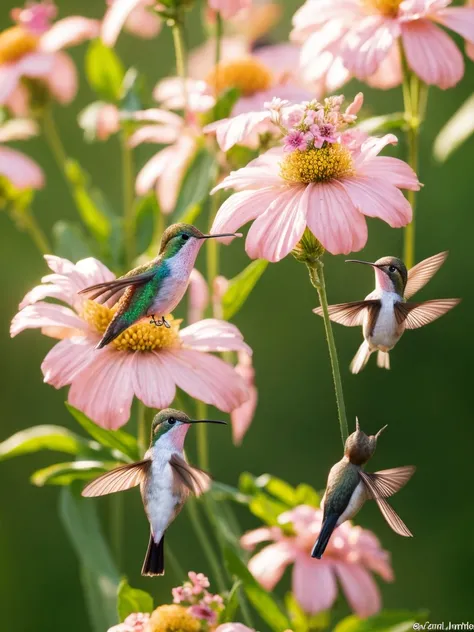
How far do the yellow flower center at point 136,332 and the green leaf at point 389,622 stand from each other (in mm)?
207

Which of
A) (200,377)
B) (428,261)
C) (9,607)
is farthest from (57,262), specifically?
(9,607)

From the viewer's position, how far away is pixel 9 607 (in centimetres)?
124

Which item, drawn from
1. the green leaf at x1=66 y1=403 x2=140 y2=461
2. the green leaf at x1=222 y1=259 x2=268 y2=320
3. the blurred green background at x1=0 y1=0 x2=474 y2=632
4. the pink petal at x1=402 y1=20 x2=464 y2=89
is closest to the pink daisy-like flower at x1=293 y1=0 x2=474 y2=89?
the pink petal at x1=402 y1=20 x2=464 y2=89

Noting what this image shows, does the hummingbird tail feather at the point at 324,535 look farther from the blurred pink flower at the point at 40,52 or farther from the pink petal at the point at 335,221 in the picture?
the blurred pink flower at the point at 40,52

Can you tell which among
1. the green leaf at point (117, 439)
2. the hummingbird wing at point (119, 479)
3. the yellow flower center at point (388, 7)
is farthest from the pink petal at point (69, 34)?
the hummingbird wing at point (119, 479)

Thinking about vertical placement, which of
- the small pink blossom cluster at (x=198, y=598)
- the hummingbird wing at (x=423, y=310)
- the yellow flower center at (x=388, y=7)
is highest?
the yellow flower center at (x=388, y=7)

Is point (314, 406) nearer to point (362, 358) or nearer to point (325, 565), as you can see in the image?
point (325, 565)

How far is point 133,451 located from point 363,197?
202 mm

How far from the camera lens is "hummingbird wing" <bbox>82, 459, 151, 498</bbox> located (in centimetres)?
41

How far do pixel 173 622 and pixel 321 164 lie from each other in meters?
0.23

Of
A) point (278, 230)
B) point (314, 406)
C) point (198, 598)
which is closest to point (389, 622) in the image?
point (198, 598)

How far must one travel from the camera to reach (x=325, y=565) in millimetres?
707

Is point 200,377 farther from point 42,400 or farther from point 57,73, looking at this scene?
point 42,400

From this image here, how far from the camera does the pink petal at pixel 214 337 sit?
20.6 inches
